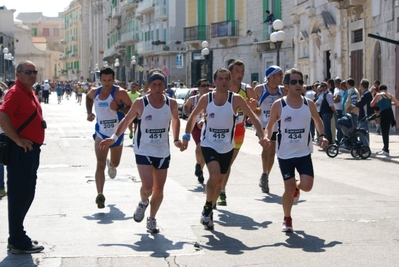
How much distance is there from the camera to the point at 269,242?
877 cm

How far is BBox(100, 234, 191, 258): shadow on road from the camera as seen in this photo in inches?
326

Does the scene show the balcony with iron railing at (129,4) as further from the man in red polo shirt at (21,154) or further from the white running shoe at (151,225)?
the man in red polo shirt at (21,154)

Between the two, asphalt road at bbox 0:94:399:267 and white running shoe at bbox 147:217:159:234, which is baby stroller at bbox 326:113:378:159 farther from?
white running shoe at bbox 147:217:159:234

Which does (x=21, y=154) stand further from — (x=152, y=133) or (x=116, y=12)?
(x=116, y=12)

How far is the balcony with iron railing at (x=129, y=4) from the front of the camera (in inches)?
3072

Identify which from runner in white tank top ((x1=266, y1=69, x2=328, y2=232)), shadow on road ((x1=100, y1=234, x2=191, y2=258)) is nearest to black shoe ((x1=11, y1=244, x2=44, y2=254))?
shadow on road ((x1=100, y1=234, x2=191, y2=258))

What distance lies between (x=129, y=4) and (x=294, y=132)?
234 feet

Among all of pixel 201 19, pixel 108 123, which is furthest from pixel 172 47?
pixel 108 123

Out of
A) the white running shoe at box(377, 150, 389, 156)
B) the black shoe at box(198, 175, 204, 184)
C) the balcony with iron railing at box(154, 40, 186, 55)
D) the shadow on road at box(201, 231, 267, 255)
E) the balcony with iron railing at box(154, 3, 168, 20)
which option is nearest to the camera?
the shadow on road at box(201, 231, 267, 255)

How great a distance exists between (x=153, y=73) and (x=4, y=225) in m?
2.38

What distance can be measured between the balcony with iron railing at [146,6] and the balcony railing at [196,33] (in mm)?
12287

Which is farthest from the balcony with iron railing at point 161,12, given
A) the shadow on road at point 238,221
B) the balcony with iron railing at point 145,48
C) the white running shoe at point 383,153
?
the shadow on road at point 238,221

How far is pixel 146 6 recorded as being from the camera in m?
71.0

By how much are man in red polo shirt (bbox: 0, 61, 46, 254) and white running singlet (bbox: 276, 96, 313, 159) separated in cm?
269
